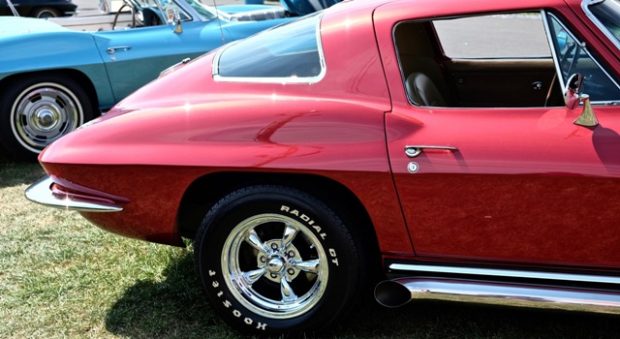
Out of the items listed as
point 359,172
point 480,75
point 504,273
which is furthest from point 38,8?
point 504,273

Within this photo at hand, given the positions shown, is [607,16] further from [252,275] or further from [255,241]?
[252,275]

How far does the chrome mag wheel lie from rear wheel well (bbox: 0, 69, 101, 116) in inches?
3.7

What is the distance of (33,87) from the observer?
5.68 metres

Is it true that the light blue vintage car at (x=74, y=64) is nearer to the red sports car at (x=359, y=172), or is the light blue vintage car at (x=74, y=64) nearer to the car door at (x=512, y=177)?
the red sports car at (x=359, y=172)

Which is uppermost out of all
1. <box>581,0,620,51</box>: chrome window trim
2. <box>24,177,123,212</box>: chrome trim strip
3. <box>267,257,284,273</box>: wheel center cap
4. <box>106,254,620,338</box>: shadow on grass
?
<box>581,0,620,51</box>: chrome window trim

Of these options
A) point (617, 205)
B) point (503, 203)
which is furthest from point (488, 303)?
point (617, 205)

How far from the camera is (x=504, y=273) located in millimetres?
2814

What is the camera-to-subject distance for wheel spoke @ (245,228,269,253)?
3.09 metres

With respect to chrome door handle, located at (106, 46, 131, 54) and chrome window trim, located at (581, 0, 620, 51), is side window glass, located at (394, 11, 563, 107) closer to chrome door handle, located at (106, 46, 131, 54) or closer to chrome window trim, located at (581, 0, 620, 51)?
chrome window trim, located at (581, 0, 620, 51)


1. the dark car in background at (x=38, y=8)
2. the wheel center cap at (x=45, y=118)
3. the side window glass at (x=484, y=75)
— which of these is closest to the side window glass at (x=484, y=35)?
the side window glass at (x=484, y=75)

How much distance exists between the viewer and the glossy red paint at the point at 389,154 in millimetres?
2662

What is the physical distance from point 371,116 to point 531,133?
0.60 meters

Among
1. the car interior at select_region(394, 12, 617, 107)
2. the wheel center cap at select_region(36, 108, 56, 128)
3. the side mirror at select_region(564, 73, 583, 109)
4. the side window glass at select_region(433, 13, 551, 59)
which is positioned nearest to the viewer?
the side mirror at select_region(564, 73, 583, 109)

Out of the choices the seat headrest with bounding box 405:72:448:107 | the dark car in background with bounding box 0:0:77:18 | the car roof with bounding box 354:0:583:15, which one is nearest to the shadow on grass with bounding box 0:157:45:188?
the seat headrest with bounding box 405:72:448:107
